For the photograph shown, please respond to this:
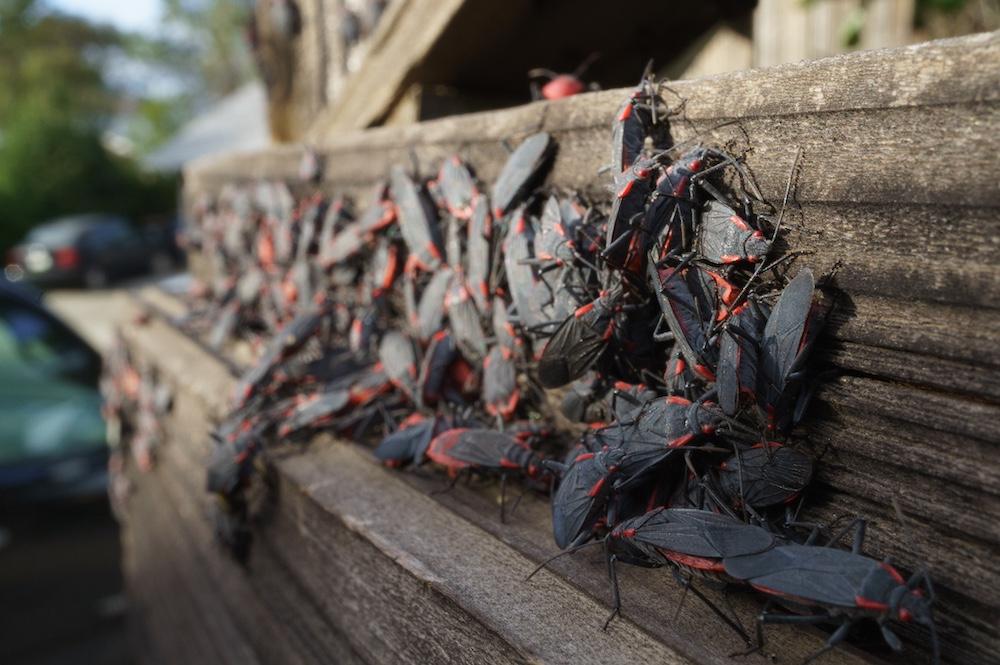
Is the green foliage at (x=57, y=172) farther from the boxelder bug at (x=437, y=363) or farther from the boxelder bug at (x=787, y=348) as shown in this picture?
the boxelder bug at (x=787, y=348)

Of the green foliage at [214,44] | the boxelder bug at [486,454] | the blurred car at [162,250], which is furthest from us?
the green foliage at [214,44]

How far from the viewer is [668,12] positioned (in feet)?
7.47

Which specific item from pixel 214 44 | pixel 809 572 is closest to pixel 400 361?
pixel 809 572

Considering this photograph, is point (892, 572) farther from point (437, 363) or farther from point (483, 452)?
point (437, 363)

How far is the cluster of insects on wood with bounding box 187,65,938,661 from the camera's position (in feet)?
3.17

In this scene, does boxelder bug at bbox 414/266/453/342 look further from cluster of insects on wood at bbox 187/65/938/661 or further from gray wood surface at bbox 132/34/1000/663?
gray wood surface at bbox 132/34/1000/663

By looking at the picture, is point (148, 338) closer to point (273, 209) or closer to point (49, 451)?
point (273, 209)

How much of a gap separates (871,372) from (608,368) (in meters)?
0.47

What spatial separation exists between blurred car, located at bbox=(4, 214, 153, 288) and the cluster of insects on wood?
20578 millimetres

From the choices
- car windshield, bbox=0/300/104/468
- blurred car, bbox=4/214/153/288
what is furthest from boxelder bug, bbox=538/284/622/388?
blurred car, bbox=4/214/153/288

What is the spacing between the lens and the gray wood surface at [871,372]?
0.81m

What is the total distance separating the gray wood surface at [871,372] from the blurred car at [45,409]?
3644 millimetres

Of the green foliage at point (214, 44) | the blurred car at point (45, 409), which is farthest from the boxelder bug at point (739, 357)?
the green foliage at point (214, 44)

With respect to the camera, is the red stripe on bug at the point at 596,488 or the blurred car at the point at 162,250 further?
the blurred car at the point at 162,250
